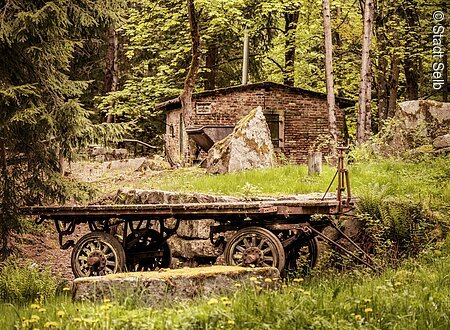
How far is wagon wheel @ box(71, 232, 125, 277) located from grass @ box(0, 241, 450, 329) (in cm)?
309

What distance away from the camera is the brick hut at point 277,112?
2773 centimetres

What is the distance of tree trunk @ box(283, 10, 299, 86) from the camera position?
103 feet

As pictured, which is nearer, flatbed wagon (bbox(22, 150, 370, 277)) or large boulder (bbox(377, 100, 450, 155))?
flatbed wagon (bbox(22, 150, 370, 277))

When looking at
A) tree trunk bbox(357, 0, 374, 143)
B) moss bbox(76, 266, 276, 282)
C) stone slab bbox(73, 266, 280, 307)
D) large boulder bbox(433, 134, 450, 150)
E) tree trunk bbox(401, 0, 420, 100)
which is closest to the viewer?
stone slab bbox(73, 266, 280, 307)

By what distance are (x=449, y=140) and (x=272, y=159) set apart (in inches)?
193

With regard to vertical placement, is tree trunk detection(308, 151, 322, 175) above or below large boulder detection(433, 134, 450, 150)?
below

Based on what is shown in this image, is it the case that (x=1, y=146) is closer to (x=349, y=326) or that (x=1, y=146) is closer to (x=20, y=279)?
(x=20, y=279)

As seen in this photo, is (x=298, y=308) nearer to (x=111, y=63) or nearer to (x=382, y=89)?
(x=382, y=89)

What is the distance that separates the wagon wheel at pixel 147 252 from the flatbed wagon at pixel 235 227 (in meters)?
0.02

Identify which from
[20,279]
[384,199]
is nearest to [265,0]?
[384,199]

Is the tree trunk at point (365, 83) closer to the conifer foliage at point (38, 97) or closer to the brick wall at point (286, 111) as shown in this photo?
the brick wall at point (286, 111)

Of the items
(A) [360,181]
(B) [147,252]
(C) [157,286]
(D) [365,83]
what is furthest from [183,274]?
(D) [365,83]

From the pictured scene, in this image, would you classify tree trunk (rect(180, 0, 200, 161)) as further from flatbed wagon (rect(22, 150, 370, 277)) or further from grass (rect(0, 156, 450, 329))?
grass (rect(0, 156, 450, 329))

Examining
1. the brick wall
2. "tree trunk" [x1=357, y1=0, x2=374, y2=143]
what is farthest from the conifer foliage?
the brick wall
